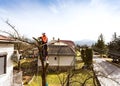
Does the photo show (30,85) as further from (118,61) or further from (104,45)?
(104,45)

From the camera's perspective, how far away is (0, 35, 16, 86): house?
13.1m

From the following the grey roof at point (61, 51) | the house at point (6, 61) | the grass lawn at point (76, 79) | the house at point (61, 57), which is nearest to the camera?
the house at point (6, 61)

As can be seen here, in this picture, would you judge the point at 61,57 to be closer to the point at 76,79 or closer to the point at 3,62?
the point at 76,79

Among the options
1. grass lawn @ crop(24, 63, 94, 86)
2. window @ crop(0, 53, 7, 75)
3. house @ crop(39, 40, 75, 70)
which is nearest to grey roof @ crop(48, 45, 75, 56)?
house @ crop(39, 40, 75, 70)

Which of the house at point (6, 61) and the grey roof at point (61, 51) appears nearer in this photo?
the house at point (6, 61)

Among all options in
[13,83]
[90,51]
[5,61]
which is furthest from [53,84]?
[90,51]

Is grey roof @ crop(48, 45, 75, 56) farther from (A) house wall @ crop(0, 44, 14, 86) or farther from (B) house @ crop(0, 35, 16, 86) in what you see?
(B) house @ crop(0, 35, 16, 86)

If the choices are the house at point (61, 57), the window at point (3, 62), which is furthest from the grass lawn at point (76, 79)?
the house at point (61, 57)

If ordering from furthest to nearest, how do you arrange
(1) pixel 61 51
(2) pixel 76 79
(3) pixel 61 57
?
1. (1) pixel 61 51
2. (3) pixel 61 57
3. (2) pixel 76 79

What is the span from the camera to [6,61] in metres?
13.7

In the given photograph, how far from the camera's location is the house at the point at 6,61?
13086 mm

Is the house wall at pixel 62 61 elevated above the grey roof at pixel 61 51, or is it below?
below

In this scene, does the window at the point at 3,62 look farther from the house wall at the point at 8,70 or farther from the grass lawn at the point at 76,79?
the grass lawn at the point at 76,79

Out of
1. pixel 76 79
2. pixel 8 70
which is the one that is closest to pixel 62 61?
pixel 76 79
